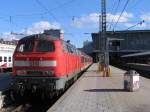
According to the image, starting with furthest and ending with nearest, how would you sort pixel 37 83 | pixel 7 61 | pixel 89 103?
pixel 7 61 < pixel 37 83 < pixel 89 103

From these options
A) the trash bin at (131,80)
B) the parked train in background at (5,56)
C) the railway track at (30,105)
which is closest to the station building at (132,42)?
the parked train in background at (5,56)

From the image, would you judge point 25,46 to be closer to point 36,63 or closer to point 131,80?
point 36,63

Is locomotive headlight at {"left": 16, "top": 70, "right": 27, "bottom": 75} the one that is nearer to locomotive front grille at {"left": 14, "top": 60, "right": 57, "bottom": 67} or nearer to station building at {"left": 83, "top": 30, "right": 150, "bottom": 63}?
locomotive front grille at {"left": 14, "top": 60, "right": 57, "bottom": 67}

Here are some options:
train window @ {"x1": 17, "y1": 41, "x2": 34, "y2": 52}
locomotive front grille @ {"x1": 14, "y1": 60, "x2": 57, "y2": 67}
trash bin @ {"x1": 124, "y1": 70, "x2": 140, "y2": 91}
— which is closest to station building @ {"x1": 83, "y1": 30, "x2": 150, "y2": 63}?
trash bin @ {"x1": 124, "y1": 70, "x2": 140, "y2": 91}

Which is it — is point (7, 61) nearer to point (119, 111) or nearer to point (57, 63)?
point (57, 63)

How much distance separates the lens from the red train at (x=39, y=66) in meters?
17.4

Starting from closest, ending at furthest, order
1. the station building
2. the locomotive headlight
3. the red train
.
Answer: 1. the red train
2. the locomotive headlight
3. the station building

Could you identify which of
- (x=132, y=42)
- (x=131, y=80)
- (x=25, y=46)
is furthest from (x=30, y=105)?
(x=132, y=42)

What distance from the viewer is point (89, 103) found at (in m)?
14.9

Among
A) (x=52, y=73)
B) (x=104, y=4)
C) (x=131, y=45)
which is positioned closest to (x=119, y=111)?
(x=52, y=73)

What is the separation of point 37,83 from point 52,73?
0.75m

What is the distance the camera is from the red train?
17391 millimetres

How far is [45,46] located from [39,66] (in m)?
→ 0.98

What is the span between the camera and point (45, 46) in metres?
18.0
